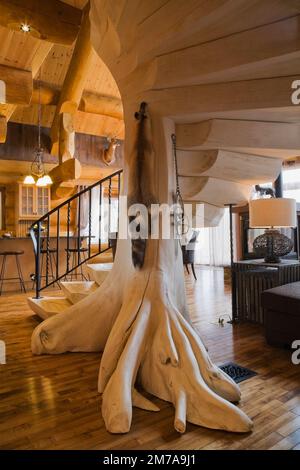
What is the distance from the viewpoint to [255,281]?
12.0 ft

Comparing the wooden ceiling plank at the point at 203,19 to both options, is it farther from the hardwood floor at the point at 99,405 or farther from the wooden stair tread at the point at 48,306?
the wooden stair tread at the point at 48,306

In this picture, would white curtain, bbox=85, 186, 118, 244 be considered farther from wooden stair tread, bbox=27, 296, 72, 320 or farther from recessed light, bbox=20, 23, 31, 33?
recessed light, bbox=20, 23, 31, 33

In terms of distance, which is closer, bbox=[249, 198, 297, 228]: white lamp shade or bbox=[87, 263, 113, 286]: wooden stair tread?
bbox=[249, 198, 297, 228]: white lamp shade

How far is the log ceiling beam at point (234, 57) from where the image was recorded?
1.91 m

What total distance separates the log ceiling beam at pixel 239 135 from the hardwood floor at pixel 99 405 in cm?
176

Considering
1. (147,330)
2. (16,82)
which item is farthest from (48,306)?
(16,82)

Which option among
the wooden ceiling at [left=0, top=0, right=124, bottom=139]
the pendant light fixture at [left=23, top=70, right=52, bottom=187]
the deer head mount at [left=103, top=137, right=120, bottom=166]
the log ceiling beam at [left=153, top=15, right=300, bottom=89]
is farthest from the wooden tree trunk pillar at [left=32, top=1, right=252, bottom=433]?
the deer head mount at [left=103, top=137, right=120, bottom=166]

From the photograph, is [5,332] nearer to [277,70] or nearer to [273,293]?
[273,293]

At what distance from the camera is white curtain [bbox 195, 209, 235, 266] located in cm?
952

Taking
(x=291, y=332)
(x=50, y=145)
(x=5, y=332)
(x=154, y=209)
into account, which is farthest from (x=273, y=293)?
(x=50, y=145)

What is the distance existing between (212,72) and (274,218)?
70.7 inches

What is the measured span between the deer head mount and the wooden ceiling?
33 centimetres

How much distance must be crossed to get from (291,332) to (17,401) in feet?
7.23

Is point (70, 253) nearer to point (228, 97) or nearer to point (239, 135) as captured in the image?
point (239, 135)
